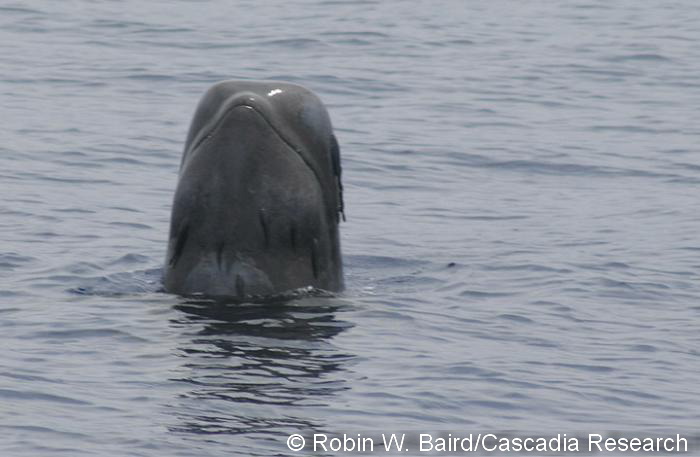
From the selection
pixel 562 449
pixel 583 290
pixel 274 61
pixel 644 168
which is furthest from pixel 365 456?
pixel 274 61

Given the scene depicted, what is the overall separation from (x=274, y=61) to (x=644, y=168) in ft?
29.5

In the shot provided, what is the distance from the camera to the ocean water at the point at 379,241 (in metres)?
10.9

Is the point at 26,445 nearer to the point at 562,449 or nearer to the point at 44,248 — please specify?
the point at 562,449

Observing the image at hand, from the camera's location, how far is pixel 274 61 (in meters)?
29.8

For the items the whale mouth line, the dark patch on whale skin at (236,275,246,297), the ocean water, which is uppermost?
the whale mouth line

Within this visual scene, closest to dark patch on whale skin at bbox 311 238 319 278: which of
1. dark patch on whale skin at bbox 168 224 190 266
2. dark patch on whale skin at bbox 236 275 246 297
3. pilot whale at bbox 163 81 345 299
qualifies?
pilot whale at bbox 163 81 345 299

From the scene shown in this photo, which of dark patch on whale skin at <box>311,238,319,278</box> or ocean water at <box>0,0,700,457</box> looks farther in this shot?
dark patch on whale skin at <box>311,238,319,278</box>

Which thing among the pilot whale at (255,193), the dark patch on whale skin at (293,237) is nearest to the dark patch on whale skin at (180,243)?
the pilot whale at (255,193)

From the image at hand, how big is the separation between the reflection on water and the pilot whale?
21 centimetres

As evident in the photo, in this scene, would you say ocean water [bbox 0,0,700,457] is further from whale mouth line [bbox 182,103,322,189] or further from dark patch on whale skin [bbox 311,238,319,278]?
whale mouth line [bbox 182,103,322,189]

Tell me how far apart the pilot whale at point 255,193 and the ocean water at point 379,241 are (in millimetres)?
291

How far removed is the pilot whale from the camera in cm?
1220

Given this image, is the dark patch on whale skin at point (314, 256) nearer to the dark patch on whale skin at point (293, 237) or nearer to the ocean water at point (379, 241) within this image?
the dark patch on whale skin at point (293, 237)

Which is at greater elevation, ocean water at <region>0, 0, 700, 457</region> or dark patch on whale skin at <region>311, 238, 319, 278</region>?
dark patch on whale skin at <region>311, 238, 319, 278</region>
